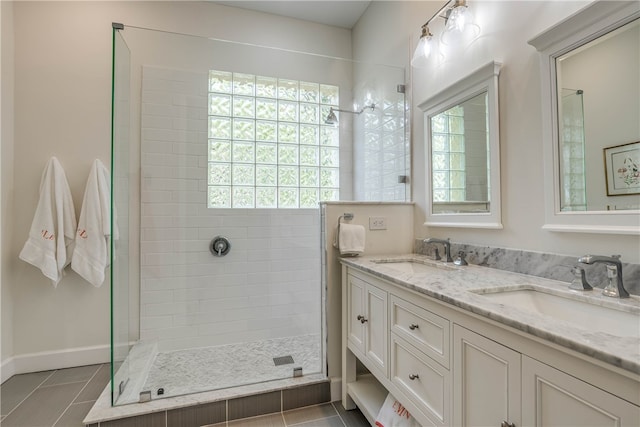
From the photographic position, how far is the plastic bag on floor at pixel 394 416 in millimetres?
1317

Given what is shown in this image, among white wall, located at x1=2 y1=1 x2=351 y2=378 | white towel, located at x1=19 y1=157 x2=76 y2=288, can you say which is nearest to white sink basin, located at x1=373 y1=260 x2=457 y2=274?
white wall, located at x1=2 y1=1 x2=351 y2=378

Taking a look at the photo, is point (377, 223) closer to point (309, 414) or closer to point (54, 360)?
point (309, 414)

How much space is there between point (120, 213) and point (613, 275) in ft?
8.13

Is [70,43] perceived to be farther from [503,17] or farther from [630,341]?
Answer: [630,341]

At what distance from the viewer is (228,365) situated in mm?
2053

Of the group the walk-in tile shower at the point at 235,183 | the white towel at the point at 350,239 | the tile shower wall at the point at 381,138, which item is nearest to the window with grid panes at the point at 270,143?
the walk-in tile shower at the point at 235,183

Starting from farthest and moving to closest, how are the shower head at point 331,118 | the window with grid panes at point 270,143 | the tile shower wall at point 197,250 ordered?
1. the shower head at point 331,118
2. the window with grid panes at point 270,143
3. the tile shower wall at point 197,250

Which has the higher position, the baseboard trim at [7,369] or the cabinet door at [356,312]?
the cabinet door at [356,312]

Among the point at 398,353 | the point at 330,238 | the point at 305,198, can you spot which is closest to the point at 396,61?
the point at 305,198

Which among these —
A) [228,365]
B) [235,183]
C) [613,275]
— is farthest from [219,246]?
[613,275]

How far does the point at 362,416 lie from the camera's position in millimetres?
1736

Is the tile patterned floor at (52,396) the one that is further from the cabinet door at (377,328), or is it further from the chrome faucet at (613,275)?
the chrome faucet at (613,275)

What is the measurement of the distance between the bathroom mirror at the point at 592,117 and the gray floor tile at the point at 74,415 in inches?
100.0

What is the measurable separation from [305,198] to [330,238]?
0.67m
